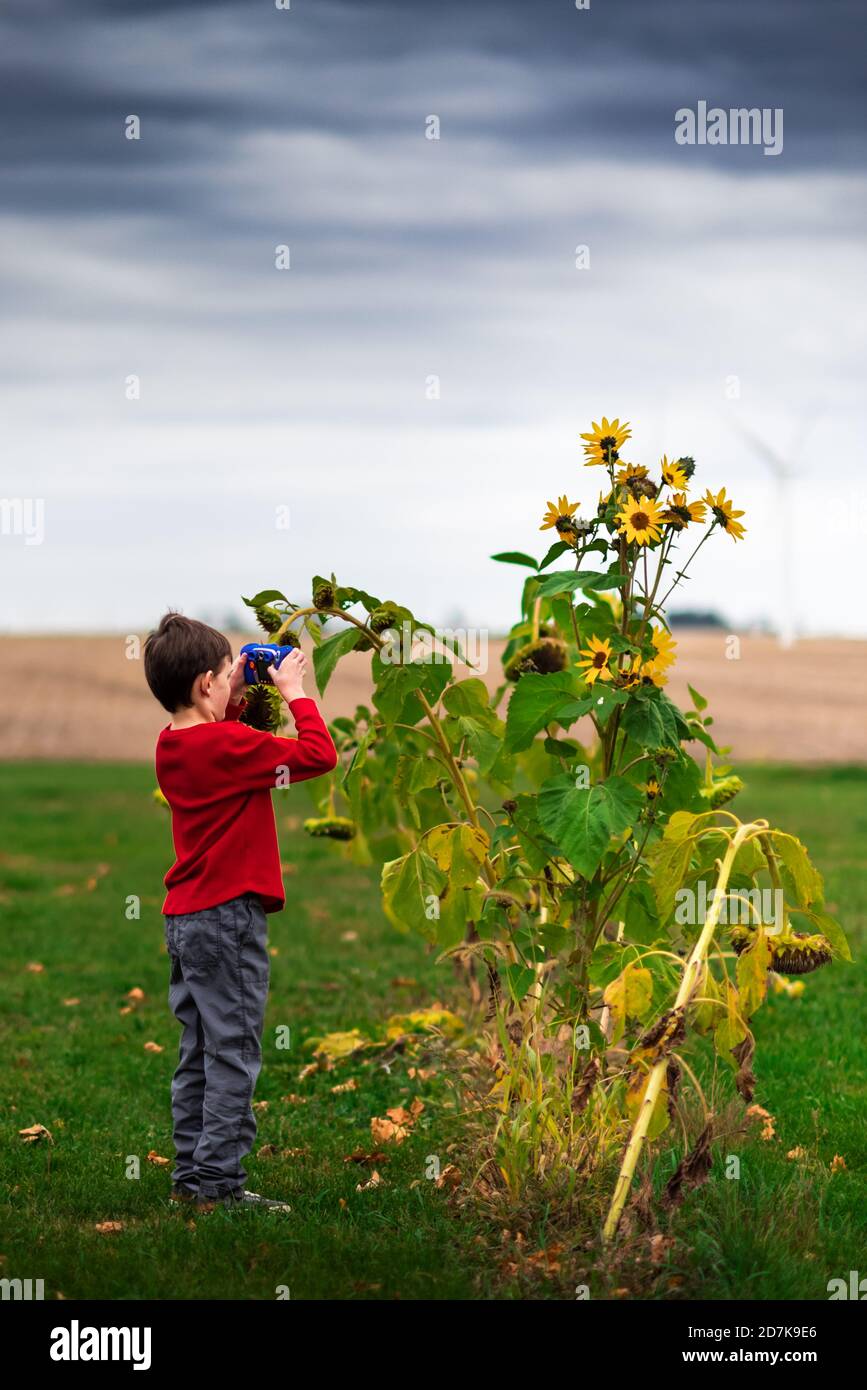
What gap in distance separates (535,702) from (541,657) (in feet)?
2.33

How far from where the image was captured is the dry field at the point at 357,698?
26359 mm

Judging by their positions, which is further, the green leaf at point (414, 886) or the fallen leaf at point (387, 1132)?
the fallen leaf at point (387, 1132)

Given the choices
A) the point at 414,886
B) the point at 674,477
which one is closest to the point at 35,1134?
the point at 414,886

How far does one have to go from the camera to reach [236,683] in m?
4.33

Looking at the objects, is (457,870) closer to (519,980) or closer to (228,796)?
(519,980)

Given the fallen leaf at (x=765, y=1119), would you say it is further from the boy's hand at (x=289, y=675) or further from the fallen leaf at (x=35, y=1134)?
the fallen leaf at (x=35, y=1134)

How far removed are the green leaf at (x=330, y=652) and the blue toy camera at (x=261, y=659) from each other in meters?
0.13

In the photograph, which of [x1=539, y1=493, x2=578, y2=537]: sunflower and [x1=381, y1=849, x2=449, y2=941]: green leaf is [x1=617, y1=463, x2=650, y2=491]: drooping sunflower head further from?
[x1=381, y1=849, x2=449, y2=941]: green leaf

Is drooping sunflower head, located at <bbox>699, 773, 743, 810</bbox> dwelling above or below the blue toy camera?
below

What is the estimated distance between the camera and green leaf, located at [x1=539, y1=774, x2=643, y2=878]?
369cm

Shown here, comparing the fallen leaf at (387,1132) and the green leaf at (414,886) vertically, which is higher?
the green leaf at (414,886)

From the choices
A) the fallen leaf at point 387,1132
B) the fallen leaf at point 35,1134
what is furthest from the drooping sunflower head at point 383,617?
the fallen leaf at point 35,1134

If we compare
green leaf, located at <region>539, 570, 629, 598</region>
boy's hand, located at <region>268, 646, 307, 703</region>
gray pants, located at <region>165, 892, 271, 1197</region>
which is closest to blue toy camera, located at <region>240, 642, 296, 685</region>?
boy's hand, located at <region>268, 646, 307, 703</region>
